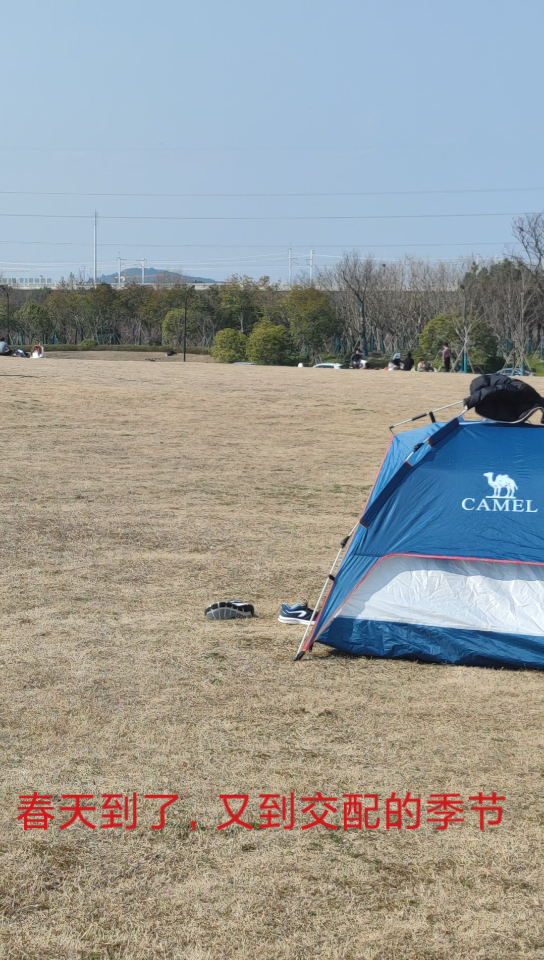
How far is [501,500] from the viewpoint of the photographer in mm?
5879

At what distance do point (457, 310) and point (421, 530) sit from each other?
60656 mm

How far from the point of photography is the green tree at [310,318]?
6381 cm

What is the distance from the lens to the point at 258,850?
370 centimetres

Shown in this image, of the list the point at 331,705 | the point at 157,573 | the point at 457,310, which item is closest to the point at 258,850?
the point at 331,705

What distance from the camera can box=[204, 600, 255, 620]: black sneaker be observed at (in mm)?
6605

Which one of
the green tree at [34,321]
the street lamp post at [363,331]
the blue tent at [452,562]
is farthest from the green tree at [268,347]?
the blue tent at [452,562]

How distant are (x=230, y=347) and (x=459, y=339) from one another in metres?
14.7

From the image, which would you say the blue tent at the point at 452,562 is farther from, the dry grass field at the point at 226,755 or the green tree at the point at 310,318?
the green tree at the point at 310,318

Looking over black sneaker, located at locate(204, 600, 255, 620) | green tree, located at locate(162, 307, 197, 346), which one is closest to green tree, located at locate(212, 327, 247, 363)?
green tree, located at locate(162, 307, 197, 346)

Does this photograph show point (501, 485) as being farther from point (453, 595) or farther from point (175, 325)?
point (175, 325)

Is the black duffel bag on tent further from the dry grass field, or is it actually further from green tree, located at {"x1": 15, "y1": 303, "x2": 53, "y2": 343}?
green tree, located at {"x1": 15, "y1": 303, "x2": 53, "y2": 343}

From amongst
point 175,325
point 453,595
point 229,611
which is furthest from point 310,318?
point 453,595

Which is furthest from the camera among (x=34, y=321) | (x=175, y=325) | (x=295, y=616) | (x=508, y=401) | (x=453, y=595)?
(x=34, y=321)

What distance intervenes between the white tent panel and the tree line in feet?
160
